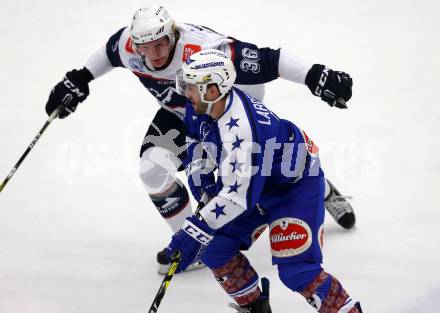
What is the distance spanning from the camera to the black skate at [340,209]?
520 cm

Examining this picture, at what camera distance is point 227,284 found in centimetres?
398

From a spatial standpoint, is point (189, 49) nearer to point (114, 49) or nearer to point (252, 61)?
point (252, 61)

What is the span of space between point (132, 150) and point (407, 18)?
3.26 metres

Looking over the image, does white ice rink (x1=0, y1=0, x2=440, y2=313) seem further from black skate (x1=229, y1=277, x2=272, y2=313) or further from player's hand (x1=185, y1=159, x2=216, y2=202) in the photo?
player's hand (x1=185, y1=159, x2=216, y2=202)

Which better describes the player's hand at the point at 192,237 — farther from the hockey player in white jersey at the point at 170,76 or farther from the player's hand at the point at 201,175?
the hockey player in white jersey at the point at 170,76

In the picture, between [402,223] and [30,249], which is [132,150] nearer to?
[30,249]

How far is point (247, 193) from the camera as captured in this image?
3619 millimetres

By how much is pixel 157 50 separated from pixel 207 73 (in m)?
0.99

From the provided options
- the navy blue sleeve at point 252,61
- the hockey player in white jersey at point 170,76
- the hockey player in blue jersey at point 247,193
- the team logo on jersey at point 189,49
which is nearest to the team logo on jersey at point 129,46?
the hockey player in white jersey at point 170,76

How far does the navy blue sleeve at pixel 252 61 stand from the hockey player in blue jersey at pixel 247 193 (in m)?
0.68

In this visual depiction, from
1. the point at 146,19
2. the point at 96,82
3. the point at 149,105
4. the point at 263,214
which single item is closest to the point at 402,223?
the point at 263,214

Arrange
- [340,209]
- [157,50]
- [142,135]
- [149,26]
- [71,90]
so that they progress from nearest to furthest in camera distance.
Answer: [149,26] < [157,50] < [71,90] < [340,209] < [142,135]

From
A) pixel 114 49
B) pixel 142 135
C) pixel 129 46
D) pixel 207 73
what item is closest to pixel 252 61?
pixel 129 46

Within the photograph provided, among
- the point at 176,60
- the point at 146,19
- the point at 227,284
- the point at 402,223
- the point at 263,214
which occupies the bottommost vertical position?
the point at 402,223
